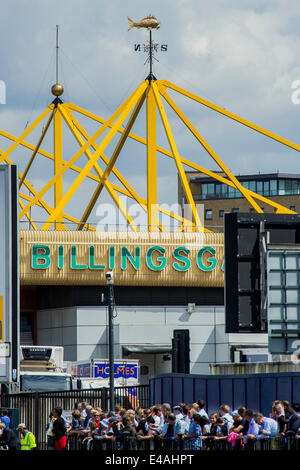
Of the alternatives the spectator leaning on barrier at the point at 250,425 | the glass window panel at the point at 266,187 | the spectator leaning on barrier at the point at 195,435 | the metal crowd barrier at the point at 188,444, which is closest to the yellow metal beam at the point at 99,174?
the metal crowd barrier at the point at 188,444

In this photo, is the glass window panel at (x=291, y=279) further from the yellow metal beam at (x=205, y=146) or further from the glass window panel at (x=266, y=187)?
the glass window panel at (x=266, y=187)

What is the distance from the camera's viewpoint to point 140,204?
6406 centimetres

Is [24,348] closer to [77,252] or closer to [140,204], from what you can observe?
[77,252]

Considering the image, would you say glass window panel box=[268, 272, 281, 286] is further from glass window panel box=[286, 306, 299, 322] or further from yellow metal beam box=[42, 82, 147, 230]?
yellow metal beam box=[42, 82, 147, 230]

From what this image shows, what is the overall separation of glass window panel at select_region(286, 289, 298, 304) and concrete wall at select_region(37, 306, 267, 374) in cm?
3307

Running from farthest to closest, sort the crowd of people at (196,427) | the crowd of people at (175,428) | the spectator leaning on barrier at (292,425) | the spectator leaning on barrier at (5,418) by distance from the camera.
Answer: the spectator leaning on barrier at (5,418) < the crowd of people at (175,428) < the crowd of people at (196,427) < the spectator leaning on barrier at (292,425)

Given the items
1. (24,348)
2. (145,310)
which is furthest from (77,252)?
(24,348)

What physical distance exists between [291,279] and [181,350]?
10.3 metres

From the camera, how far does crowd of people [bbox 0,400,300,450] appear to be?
23.0 meters

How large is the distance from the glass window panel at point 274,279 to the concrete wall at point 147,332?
108ft

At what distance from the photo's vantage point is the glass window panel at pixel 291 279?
27375mm

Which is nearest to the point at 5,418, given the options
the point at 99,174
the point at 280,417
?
the point at 280,417

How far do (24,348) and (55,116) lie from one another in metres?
25.3

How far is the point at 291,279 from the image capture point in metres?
27.4
